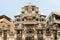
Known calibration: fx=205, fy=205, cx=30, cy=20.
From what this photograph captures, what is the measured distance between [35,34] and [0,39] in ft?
29.2

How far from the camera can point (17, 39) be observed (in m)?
51.8

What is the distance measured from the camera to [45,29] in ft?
173

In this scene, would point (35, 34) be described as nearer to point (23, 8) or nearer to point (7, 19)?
point (23, 8)

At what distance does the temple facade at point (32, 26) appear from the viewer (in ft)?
169

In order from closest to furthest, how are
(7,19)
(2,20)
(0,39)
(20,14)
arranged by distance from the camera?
(0,39), (20,14), (2,20), (7,19)

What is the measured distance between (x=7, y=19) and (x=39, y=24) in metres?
17.1

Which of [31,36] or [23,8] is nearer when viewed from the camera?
[31,36]

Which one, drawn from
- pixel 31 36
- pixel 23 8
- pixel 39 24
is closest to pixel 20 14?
pixel 23 8

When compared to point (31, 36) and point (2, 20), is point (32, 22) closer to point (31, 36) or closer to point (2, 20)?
point (31, 36)

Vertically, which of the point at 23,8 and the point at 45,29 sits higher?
the point at 23,8

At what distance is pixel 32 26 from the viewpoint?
2154 inches

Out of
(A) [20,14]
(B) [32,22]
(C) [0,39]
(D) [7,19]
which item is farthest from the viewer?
(D) [7,19]

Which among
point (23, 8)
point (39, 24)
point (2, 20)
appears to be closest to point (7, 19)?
point (2, 20)

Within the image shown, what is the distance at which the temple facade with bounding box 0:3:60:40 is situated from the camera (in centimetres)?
5159
